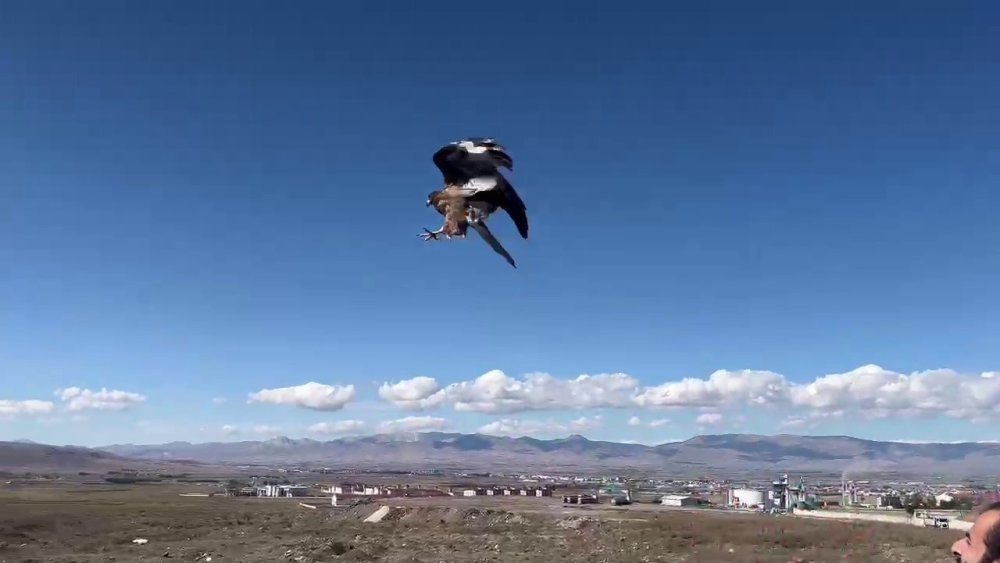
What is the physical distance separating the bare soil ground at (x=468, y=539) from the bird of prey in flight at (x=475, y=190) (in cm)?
3828

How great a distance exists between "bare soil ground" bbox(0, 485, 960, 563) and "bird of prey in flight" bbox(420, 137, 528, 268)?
126ft

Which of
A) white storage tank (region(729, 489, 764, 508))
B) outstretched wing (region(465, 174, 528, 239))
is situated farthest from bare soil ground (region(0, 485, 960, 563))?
outstretched wing (region(465, 174, 528, 239))

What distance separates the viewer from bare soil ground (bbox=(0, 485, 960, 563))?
43.0m

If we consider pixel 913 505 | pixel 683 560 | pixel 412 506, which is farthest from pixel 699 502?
pixel 683 560

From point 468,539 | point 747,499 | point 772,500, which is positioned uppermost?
point 468,539

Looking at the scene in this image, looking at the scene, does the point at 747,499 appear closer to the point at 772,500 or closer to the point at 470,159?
the point at 772,500

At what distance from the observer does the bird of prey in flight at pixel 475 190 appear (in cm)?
548

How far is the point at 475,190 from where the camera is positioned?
222 inches

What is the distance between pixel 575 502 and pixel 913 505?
39.0 meters

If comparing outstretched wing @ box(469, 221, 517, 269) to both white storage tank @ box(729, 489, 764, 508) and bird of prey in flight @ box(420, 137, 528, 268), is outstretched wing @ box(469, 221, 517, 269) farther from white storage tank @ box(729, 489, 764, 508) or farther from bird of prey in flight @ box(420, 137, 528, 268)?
white storage tank @ box(729, 489, 764, 508)

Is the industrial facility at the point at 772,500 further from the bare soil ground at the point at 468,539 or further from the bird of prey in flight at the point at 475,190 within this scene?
the bird of prey in flight at the point at 475,190

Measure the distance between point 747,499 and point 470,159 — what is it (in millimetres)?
112567

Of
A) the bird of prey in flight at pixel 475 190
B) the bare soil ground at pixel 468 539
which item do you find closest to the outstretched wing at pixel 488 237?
the bird of prey in flight at pixel 475 190

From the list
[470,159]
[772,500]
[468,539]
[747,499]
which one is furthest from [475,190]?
[747,499]
